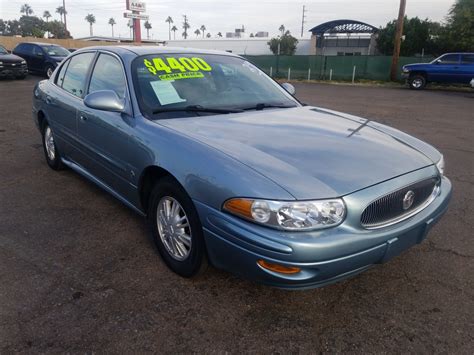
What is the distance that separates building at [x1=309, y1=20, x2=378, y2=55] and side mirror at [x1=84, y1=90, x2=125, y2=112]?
3246 cm

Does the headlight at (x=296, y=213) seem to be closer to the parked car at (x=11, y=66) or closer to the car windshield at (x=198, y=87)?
the car windshield at (x=198, y=87)

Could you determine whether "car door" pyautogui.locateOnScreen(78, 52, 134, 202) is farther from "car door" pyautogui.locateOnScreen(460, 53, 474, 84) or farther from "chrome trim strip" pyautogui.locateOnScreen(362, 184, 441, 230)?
"car door" pyautogui.locateOnScreen(460, 53, 474, 84)

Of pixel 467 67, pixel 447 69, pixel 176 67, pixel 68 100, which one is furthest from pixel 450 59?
pixel 68 100

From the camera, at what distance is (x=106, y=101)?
3061mm

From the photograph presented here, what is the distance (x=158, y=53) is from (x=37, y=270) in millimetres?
2031

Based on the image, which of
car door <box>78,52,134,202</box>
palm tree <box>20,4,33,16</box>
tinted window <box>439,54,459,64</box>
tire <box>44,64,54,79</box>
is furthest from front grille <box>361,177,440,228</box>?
palm tree <box>20,4,33,16</box>

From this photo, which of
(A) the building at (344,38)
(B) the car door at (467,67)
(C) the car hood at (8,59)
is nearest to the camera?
(C) the car hood at (8,59)

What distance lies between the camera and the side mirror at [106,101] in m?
3.06

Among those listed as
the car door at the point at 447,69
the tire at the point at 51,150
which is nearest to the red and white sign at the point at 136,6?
the car door at the point at 447,69

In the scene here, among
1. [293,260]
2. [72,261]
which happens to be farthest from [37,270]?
[293,260]

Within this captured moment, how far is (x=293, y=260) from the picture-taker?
2.06 metres

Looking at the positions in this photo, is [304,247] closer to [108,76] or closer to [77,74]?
[108,76]

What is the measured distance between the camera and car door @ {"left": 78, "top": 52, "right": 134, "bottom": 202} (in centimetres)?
315

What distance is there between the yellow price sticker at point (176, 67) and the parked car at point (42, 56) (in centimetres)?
1686
